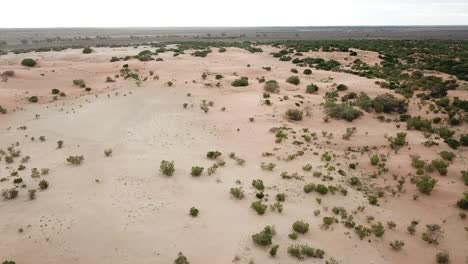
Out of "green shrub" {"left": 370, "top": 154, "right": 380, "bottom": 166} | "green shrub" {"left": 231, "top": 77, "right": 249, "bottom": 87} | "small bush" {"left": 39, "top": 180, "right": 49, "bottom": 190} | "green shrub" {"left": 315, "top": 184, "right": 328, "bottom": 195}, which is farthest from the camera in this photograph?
"green shrub" {"left": 231, "top": 77, "right": 249, "bottom": 87}

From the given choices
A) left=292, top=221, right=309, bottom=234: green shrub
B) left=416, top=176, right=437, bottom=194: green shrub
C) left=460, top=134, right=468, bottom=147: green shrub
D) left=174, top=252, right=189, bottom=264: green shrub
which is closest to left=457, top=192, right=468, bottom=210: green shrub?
left=416, top=176, right=437, bottom=194: green shrub

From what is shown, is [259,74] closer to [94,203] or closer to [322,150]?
[322,150]

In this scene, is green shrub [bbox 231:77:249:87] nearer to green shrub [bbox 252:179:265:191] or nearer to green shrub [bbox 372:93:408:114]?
green shrub [bbox 372:93:408:114]

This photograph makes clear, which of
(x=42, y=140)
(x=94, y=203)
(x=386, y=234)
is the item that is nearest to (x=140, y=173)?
(x=94, y=203)

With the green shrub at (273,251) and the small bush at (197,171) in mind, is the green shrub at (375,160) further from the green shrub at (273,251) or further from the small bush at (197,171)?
the green shrub at (273,251)

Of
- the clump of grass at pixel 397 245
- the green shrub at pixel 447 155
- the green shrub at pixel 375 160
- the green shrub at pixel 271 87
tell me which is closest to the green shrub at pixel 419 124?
the green shrub at pixel 447 155

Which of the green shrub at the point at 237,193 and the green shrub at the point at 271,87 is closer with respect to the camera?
the green shrub at the point at 237,193
